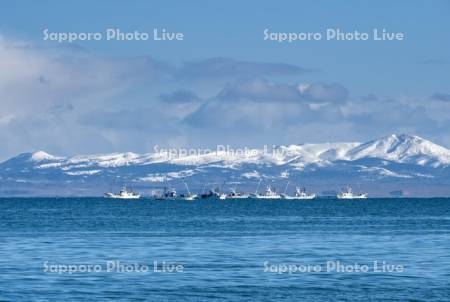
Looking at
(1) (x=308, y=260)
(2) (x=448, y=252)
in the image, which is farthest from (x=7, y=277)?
(2) (x=448, y=252)

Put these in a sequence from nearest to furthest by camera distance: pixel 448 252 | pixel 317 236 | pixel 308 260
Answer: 1. pixel 308 260
2. pixel 448 252
3. pixel 317 236

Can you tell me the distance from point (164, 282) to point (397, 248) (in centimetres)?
3812

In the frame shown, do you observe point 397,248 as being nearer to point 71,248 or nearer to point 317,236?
point 317,236

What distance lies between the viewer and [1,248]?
108 meters

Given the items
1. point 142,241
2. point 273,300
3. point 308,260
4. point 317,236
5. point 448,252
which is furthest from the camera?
point 317,236

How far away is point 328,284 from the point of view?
74750 millimetres

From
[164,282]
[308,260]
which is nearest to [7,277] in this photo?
[164,282]

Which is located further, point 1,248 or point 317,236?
point 317,236

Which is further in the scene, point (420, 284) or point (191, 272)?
point (191, 272)

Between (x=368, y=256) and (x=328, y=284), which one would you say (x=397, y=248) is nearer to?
(x=368, y=256)

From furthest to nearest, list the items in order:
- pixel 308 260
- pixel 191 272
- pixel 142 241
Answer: pixel 142 241
pixel 308 260
pixel 191 272

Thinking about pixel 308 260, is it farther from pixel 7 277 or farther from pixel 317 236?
pixel 317 236

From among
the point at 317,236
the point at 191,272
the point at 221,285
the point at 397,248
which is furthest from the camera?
the point at 317,236

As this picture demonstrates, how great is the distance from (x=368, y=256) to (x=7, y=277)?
3394 cm
